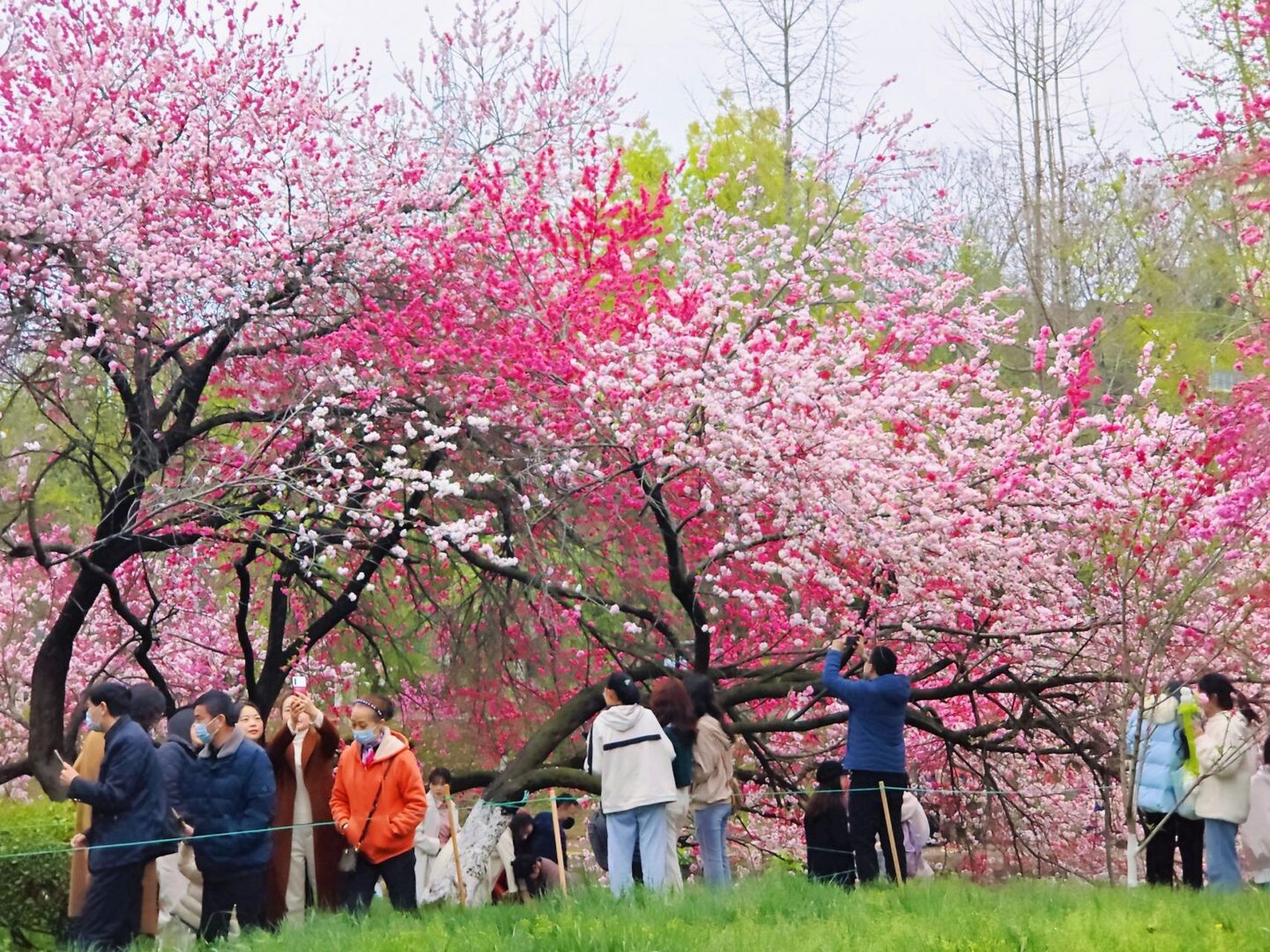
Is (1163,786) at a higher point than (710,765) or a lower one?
lower

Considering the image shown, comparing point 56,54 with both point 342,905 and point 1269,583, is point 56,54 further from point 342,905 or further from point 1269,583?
point 1269,583

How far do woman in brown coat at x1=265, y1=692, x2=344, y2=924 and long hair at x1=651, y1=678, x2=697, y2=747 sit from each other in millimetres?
1796

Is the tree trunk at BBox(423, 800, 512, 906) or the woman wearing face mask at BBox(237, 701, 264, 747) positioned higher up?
the woman wearing face mask at BBox(237, 701, 264, 747)

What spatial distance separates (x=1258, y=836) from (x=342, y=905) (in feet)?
15.8

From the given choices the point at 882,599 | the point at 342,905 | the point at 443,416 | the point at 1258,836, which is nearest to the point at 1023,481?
the point at 882,599

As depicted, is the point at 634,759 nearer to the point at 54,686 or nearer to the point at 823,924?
the point at 823,924

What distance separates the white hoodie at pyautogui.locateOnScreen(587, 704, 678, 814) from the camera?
795 cm

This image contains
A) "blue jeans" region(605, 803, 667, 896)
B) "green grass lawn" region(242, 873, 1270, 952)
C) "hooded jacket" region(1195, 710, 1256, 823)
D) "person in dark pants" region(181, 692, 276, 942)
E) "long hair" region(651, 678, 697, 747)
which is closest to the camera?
"green grass lawn" region(242, 873, 1270, 952)

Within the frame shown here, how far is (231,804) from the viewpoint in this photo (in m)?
6.87

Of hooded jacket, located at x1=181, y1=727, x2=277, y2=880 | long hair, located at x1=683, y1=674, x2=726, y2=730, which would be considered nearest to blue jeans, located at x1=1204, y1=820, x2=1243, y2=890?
long hair, located at x1=683, y1=674, x2=726, y2=730

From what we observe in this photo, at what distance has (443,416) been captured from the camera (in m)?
11.1

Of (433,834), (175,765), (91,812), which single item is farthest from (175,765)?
(433,834)

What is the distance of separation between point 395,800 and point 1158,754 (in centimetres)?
430

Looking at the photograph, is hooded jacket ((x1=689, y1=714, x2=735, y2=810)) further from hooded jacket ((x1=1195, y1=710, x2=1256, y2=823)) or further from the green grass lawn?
hooded jacket ((x1=1195, y1=710, x2=1256, y2=823))
